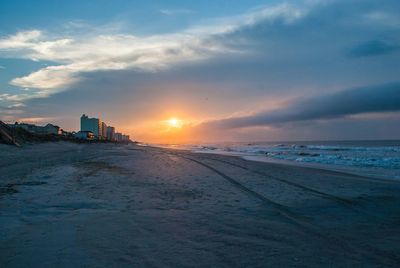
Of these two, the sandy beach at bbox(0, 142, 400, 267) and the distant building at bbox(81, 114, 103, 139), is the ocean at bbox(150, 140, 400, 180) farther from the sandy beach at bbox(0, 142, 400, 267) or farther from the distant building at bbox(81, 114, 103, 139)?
the distant building at bbox(81, 114, 103, 139)

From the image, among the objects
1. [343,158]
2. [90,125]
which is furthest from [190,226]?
[90,125]

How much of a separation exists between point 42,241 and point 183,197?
4.47 meters

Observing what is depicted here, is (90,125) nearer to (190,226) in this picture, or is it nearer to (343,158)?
(343,158)

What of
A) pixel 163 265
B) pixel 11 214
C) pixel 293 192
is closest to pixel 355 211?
pixel 293 192

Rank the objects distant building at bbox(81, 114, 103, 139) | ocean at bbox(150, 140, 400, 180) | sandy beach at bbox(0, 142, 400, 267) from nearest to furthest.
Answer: sandy beach at bbox(0, 142, 400, 267) → ocean at bbox(150, 140, 400, 180) → distant building at bbox(81, 114, 103, 139)

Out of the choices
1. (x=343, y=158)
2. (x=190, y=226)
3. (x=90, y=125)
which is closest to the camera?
(x=190, y=226)

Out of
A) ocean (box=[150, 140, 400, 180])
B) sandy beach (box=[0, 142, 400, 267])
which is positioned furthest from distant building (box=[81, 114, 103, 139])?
sandy beach (box=[0, 142, 400, 267])

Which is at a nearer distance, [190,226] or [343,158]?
[190,226]

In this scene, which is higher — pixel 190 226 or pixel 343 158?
pixel 343 158

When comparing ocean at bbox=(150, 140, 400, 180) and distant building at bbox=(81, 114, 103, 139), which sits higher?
distant building at bbox=(81, 114, 103, 139)

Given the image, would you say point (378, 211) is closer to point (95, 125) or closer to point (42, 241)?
point (42, 241)

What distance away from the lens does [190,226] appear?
5.90 m

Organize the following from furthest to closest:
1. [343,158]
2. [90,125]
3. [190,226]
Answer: [90,125]
[343,158]
[190,226]

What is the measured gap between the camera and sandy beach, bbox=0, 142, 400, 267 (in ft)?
14.2
